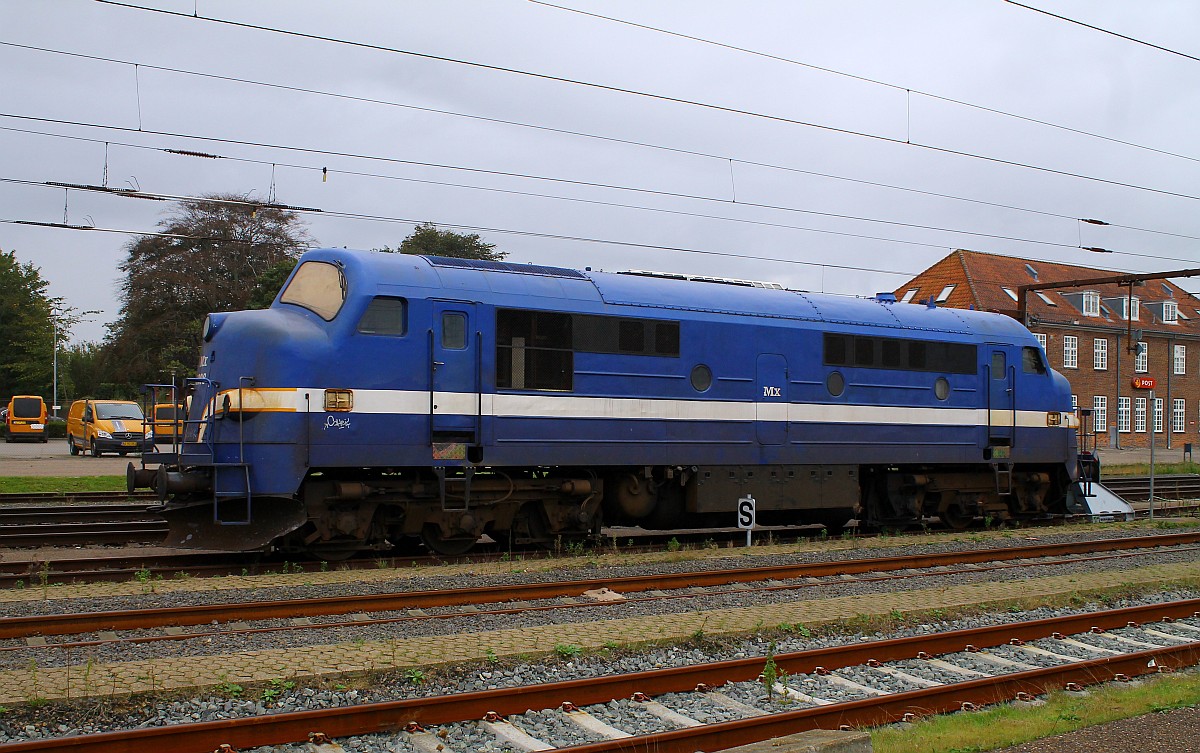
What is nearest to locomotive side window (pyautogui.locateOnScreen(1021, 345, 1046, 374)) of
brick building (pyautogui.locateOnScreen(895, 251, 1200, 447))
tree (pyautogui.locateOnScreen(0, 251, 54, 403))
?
brick building (pyautogui.locateOnScreen(895, 251, 1200, 447))

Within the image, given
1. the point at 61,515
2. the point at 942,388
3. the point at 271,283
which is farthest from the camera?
the point at 271,283

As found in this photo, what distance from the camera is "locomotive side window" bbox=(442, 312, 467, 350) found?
13117mm

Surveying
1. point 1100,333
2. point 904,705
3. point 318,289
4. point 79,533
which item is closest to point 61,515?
point 79,533

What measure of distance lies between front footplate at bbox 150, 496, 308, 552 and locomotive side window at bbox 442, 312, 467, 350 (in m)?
2.75

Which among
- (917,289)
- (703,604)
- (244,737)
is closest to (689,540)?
(703,604)

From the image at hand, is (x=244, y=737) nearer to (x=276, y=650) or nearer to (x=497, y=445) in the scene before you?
(x=276, y=650)

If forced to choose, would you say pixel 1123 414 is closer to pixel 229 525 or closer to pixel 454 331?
pixel 454 331

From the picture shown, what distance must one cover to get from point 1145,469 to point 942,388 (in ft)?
82.6

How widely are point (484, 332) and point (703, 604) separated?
4.77 m

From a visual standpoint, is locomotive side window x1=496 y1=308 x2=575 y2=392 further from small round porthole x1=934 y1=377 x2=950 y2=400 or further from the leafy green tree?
the leafy green tree

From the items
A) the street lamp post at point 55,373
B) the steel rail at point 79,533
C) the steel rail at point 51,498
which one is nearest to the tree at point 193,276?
the street lamp post at point 55,373

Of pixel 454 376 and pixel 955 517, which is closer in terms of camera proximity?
pixel 454 376

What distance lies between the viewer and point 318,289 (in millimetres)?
13148

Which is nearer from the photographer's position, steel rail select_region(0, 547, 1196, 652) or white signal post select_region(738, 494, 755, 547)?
steel rail select_region(0, 547, 1196, 652)
